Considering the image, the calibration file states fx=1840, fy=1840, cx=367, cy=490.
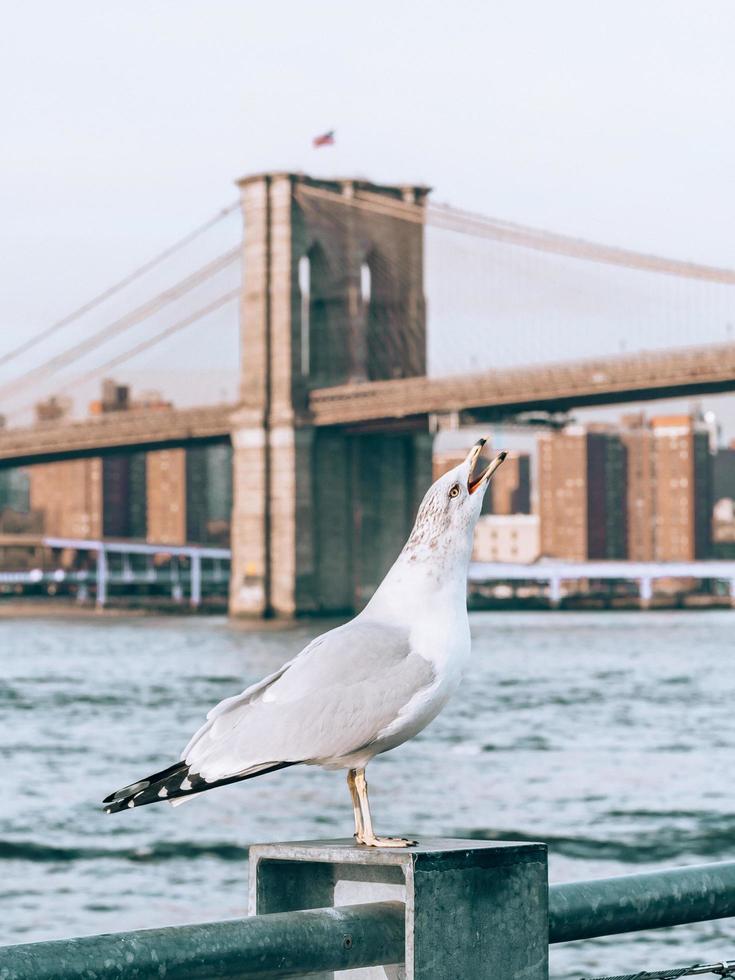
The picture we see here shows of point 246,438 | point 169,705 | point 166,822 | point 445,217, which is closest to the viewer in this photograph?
point 166,822

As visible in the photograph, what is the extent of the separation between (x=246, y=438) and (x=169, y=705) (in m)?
38.9

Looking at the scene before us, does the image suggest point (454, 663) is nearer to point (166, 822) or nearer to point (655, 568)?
point (166, 822)

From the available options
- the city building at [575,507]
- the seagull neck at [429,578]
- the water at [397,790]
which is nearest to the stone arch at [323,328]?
the water at [397,790]

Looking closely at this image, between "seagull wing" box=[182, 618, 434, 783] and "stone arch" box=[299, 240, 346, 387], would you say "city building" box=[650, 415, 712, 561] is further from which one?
"seagull wing" box=[182, 618, 434, 783]

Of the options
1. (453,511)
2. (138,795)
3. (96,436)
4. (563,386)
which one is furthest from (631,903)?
(96,436)

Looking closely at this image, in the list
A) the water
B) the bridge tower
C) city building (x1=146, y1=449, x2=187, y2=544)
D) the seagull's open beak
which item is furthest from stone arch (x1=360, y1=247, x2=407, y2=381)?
city building (x1=146, y1=449, x2=187, y2=544)

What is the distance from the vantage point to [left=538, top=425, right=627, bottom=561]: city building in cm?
19425

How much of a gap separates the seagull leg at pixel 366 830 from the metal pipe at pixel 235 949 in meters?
0.17

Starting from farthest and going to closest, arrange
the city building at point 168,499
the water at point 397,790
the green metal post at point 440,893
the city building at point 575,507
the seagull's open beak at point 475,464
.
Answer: the city building at point 575,507 → the city building at point 168,499 → the water at point 397,790 → the seagull's open beak at point 475,464 → the green metal post at point 440,893

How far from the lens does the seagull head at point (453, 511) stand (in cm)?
274

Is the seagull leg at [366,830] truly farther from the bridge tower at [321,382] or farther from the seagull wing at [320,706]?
the bridge tower at [321,382]

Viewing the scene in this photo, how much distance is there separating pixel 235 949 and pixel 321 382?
85740 mm

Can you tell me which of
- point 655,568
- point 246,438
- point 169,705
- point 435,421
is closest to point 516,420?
point 435,421

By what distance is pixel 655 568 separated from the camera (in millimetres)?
127875
